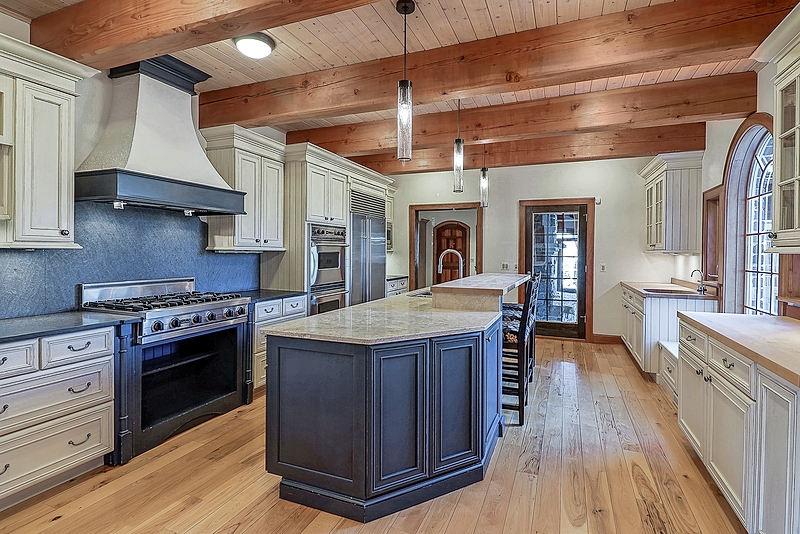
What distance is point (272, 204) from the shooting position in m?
4.31

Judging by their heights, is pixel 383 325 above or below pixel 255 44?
below

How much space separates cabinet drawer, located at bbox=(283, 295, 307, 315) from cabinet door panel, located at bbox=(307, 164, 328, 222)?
81cm

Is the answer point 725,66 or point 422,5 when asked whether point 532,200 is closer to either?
point 725,66

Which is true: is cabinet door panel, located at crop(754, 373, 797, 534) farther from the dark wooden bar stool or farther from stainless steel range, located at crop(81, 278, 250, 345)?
stainless steel range, located at crop(81, 278, 250, 345)

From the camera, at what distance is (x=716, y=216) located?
442 centimetres

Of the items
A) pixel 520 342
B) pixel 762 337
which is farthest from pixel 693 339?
pixel 520 342

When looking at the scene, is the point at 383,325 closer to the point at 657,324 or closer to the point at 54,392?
the point at 54,392

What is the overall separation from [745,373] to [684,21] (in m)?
1.91

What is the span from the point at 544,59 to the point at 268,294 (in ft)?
9.72

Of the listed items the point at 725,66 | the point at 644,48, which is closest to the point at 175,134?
the point at 644,48

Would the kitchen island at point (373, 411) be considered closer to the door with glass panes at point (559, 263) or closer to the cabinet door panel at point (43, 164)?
the cabinet door panel at point (43, 164)

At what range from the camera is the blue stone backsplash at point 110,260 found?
2.68m

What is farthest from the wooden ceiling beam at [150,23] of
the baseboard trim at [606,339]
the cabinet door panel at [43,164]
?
the baseboard trim at [606,339]

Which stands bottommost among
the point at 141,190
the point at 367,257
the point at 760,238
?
the point at 367,257
